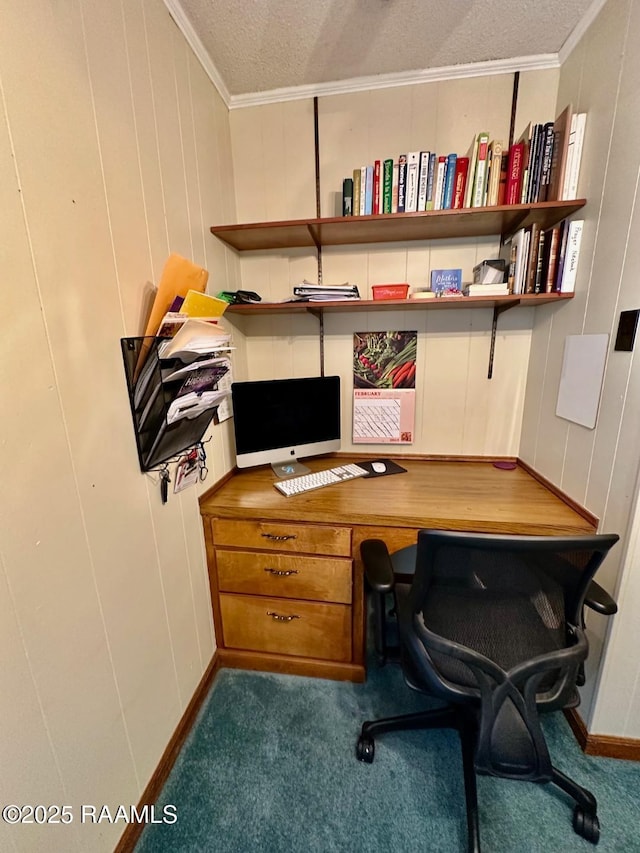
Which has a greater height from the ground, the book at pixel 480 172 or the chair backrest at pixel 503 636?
the book at pixel 480 172

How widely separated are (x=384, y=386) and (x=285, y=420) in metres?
0.58

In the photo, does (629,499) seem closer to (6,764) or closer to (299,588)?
(299,588)

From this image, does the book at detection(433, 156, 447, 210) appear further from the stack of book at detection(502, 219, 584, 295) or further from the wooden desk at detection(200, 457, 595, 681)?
the wooden desk at detection(200, 457, 595, 681)

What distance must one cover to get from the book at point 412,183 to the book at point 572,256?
0.59 m

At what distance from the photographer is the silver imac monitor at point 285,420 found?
1.52m

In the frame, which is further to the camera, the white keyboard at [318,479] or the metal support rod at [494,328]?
the metal support rod at [494,328]

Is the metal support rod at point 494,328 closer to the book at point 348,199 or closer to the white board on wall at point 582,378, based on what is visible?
the white board on wall at point 582,378

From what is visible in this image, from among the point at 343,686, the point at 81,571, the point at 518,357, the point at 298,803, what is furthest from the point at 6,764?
the point at 518,357

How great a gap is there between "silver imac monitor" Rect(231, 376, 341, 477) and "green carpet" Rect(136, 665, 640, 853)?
1.01 m

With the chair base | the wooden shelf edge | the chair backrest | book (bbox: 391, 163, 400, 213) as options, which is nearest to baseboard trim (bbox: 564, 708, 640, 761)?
the chair base

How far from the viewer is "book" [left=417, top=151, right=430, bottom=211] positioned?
137 centimetres

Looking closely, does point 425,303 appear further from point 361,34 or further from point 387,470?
point 361,34

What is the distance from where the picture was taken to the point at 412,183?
1.40 m

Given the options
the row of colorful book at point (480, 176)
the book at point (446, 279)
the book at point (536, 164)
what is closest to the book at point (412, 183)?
the row of colorful book at point (480, 176)
